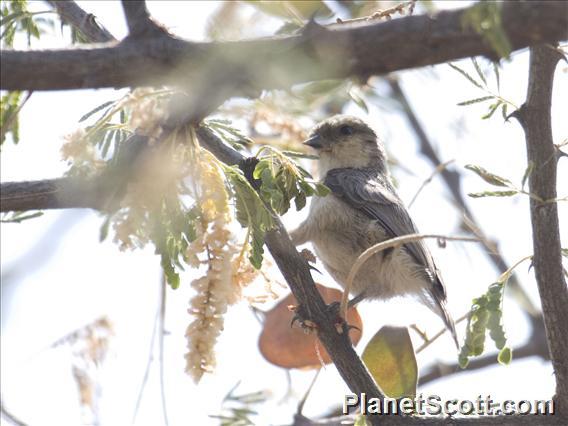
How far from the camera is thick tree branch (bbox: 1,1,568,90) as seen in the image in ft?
6.72

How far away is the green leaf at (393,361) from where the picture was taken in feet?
12.4

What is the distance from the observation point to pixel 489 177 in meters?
3.09

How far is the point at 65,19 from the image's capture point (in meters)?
4.01

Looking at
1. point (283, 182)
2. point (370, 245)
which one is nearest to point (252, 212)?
point (283, 182)

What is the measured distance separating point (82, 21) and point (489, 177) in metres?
1.93

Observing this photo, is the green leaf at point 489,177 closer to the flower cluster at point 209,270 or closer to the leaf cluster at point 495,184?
the leaf cluster at point 495,184

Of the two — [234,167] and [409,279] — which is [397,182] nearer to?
[409,279]

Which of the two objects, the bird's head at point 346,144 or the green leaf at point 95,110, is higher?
the bird's head at point 346,144

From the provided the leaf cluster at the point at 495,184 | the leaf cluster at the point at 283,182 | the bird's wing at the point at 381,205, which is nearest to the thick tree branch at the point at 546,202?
the leaf cluster at the point at 495,184

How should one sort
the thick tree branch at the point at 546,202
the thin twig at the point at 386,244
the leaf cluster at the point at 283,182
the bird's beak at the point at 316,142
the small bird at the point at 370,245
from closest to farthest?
the thin twig at the point at 386,244
the thick tree branch at the point at 546,202
the leaf cluster at the point at 283,182
the small bird at the point at 370,245
the bird's beak at the point at 316,142

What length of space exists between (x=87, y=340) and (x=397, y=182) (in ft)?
6.80

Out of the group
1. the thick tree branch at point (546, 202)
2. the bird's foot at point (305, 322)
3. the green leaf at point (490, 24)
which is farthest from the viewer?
the bird's foot at point (305, 322)

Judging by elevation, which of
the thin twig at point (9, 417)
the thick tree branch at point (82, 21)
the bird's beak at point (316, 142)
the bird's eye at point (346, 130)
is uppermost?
the bird's eye at point (346, 130)

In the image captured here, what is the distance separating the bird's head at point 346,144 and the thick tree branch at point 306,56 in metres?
3.66
